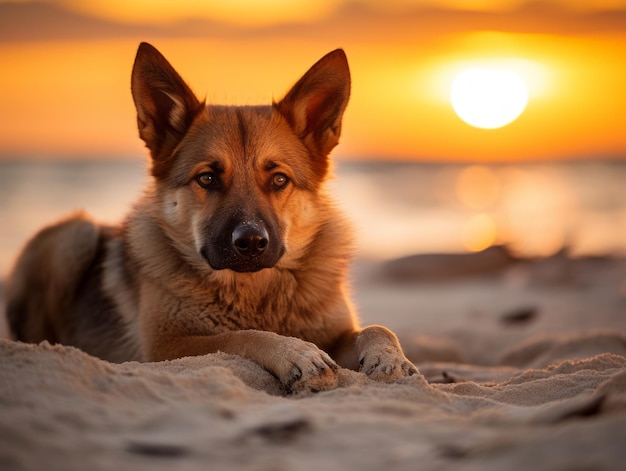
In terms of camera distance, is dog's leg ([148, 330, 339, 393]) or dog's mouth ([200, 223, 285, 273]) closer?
dog's leg ([148, 330, 339, 393])

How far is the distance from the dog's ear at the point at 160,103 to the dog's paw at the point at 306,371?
1.84 metres

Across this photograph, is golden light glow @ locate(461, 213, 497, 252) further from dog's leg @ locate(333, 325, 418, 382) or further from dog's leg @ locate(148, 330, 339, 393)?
dog's leg @ locate(148, 330, 339, 393)

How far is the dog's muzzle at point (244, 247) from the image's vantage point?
3.92 meters

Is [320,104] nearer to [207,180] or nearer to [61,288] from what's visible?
[207,180]

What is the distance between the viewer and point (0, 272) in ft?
36.9

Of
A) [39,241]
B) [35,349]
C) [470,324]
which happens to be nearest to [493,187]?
[470,324]

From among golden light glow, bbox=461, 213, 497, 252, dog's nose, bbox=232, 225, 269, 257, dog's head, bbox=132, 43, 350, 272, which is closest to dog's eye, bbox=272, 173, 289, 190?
dog's head, bbox=132, 43, 350, 272

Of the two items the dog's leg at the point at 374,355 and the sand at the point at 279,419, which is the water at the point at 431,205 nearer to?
the dog's leg at the point at 374,355

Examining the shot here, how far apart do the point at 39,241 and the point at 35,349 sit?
9.90 ft

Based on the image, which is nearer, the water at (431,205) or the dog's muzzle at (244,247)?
the dog's muzzle at (244,247)

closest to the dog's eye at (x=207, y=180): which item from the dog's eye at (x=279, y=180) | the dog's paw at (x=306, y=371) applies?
the dog's eye at (x=279, y=180)

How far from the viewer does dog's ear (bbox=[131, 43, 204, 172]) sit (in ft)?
14.6

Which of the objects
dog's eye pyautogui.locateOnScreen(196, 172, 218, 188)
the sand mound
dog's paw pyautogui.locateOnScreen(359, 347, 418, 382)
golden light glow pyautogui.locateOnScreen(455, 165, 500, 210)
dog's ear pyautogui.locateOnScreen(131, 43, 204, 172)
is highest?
golden light glow pyautogui.locateOnScreen(455, 165, 500, 210)

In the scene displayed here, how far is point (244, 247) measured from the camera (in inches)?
155
